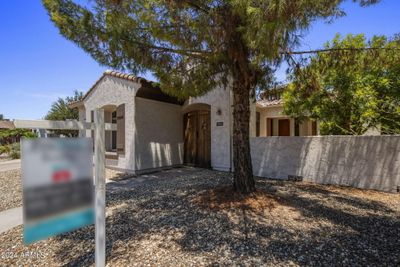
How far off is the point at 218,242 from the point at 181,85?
15.2 feet

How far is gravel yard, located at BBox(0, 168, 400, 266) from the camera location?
3.53m

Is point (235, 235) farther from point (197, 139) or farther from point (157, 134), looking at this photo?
point (197, 139)

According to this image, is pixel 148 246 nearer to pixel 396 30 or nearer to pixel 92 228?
pixel 92 228

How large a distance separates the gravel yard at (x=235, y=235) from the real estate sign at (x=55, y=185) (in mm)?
1431

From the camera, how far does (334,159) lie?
8203 mm

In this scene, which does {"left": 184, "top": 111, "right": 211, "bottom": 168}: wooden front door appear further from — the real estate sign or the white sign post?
the real estate sign

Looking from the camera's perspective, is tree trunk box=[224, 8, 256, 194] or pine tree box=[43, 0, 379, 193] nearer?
pine tree box=[43, 0, 379, 193]

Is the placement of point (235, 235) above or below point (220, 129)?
below

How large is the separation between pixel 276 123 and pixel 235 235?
49.0 ft

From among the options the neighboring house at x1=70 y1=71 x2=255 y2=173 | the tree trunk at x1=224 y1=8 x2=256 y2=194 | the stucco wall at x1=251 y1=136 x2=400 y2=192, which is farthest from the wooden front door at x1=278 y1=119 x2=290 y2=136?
the tree trunk at x1=224 y1=8 x2=256 y2=194

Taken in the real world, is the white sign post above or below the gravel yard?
above

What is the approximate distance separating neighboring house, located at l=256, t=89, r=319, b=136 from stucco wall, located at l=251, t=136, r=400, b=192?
418cm

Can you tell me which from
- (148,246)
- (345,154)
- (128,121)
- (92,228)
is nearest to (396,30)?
(345,154)

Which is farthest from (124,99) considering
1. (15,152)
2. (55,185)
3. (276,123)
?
(15,152)
